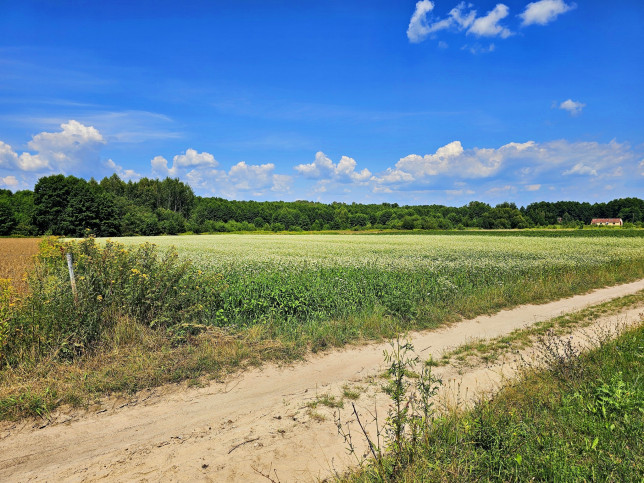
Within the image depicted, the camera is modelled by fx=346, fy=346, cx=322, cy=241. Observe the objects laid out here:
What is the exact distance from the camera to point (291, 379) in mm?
6383

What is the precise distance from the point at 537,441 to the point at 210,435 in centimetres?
394

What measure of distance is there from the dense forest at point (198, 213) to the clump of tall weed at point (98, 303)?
8037 centimetres

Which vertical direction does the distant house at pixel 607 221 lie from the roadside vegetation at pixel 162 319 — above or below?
above

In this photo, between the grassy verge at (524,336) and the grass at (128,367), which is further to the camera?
the grassy verge at (524,336)

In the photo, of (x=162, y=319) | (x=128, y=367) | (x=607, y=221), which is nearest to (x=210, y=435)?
(x=128, y=367)


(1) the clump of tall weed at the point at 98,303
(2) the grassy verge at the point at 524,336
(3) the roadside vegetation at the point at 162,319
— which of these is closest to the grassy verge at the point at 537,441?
(2) the grassy verge at the point at 524,336

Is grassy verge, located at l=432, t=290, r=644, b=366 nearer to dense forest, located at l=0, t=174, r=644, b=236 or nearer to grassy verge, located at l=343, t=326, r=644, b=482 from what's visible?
grassy verge, located at l=343, t=326, r=644, b=482

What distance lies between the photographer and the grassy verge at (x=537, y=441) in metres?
3.32

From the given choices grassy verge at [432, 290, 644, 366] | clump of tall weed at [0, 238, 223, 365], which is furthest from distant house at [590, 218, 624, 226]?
clump of tall weed at [0, 238, 223, 365]

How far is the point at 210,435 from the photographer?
4.59 metres

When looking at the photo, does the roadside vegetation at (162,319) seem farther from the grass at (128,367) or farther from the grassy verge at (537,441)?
the grassy verge at (537,441)

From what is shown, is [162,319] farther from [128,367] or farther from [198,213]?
[198,213]

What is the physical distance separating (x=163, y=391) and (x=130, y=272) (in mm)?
3485

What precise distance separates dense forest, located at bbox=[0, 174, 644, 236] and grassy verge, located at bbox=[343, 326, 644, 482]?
87.8 metres
